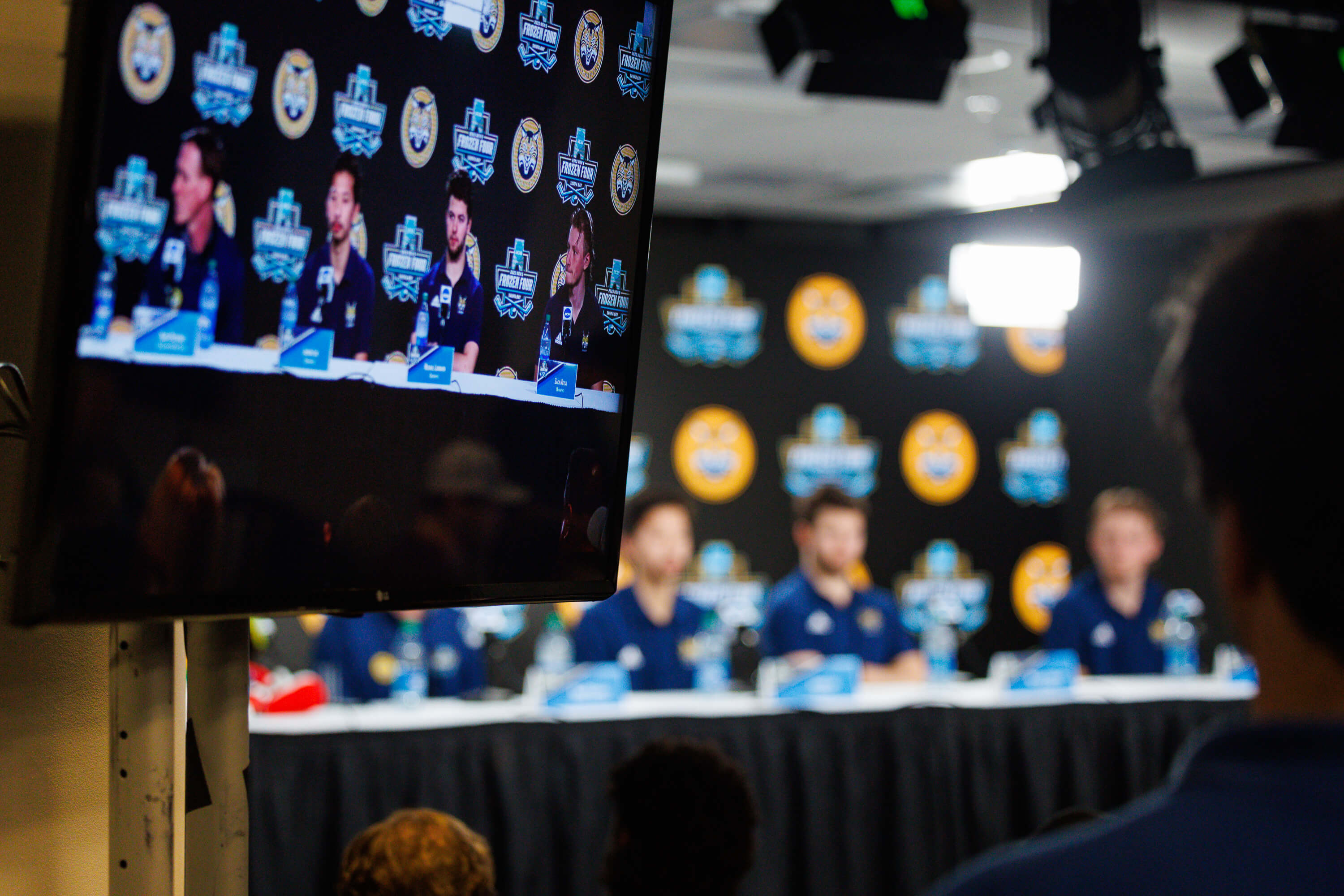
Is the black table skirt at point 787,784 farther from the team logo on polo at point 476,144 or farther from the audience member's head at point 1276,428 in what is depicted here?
the audience member's head at point 1276,428

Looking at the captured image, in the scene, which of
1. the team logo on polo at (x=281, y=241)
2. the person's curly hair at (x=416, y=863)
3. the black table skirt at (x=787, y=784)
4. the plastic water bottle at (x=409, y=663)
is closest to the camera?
the team logo on polo at (x=281, y=241)

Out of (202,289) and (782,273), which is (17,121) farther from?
(782,273)

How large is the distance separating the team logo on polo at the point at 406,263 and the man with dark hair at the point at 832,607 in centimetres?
407

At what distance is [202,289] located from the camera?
815 millimetres

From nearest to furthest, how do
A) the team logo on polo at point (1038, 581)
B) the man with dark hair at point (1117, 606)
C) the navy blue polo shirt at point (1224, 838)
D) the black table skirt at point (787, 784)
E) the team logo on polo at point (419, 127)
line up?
the navy blue polo shirt at point (1224, 838)
the team logo on polo at point (419, 127)
the black table skirt at point (787, 784)
the man with dark hair at point (1117, 606)
the team logo on polo at point (1038, 581)

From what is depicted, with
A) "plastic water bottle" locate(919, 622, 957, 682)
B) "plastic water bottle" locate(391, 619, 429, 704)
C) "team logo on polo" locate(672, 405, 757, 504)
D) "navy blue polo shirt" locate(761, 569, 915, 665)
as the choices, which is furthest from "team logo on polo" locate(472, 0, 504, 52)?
"team logo on polo" locate(672, 405, 757, 504)

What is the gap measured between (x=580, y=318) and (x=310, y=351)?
1.00ft

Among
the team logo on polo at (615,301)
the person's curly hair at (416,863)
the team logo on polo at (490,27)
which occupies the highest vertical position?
the team logo on polo at (490,27)

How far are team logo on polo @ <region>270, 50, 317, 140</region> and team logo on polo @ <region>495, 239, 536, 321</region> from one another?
21 centimetres

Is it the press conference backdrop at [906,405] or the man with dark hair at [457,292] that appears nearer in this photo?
the man with dark hair at [457,292]

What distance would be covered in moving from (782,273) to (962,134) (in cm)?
180

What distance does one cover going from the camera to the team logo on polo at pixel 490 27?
1.02 m

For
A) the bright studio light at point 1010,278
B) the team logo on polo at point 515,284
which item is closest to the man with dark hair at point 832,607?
the bright studio light at point 1010,278

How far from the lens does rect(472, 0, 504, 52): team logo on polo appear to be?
3.33 feet
